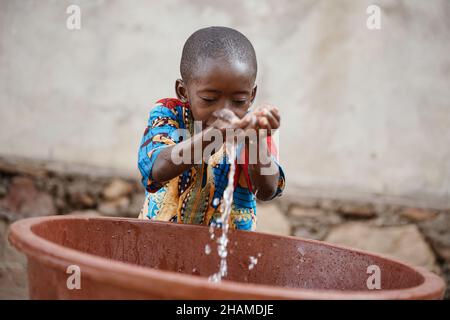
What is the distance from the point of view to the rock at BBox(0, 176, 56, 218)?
127 inches

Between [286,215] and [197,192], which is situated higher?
[197,192]

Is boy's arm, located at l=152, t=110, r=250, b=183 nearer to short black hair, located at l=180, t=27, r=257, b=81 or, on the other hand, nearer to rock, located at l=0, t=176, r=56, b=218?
short black hair, located at l=180, t=27, r=257, b=81

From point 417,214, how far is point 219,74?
197 centimetres

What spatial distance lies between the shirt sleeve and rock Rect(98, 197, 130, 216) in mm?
1445

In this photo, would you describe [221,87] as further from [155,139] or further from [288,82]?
[288,82]

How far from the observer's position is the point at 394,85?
3.24 meters

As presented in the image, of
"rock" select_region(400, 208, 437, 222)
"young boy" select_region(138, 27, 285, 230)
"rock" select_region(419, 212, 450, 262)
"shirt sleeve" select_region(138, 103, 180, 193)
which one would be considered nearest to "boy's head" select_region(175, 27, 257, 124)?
"young boy" select_region(138, 27, 285, 230)

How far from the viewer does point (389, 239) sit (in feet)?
10.5

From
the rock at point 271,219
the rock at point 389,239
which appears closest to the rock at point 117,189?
the rock at point 271,219

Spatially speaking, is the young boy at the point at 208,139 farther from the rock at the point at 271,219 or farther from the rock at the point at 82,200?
the rock at the point at 82,200

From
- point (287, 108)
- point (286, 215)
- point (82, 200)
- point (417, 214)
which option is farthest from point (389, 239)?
point (82, 200)
